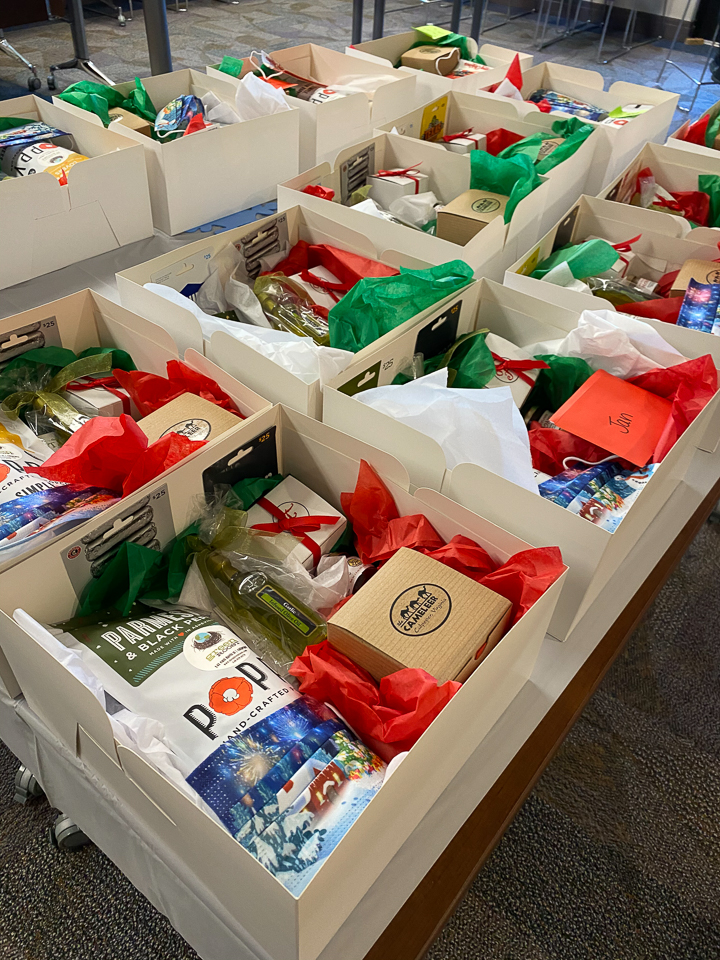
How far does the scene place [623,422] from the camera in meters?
1.26

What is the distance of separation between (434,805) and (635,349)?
36.8 inches

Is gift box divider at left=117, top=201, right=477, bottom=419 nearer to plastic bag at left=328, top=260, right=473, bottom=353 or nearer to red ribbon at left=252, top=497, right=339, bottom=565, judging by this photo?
plastic bag at left=328, top=260, right=473, bottom=353

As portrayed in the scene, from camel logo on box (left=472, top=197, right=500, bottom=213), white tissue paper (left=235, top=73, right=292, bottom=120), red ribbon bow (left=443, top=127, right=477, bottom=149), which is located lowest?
red ribbon bow (left=443, top=127, right=477, bottom=149)

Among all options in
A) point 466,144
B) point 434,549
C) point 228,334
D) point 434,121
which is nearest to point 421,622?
point 434,549

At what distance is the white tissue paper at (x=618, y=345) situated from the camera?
53.1 inches

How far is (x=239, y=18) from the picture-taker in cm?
523

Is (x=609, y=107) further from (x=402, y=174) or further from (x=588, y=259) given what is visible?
(x=588, y=259)

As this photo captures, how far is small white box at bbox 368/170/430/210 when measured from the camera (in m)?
1.96

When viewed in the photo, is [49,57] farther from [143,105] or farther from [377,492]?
[377,492]

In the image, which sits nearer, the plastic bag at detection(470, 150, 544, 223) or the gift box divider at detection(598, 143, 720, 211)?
the plastic bag at detection(470, 150, 544, 223)

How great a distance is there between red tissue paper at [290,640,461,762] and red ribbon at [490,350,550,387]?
→ 0.71 metres

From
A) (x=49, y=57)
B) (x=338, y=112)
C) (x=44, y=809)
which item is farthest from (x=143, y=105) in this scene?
(x=49, y=57)

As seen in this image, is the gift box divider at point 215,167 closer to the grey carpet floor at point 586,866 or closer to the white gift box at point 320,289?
the white gift box at point 320,289

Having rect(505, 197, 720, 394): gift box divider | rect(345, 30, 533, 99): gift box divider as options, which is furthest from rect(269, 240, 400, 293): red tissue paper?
rect(345, 30, 533, 99): gift box divider
